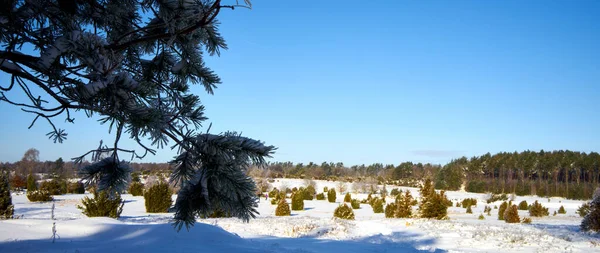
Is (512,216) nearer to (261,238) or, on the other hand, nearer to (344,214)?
(344,214)

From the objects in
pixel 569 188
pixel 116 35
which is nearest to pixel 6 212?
pixel 116 35

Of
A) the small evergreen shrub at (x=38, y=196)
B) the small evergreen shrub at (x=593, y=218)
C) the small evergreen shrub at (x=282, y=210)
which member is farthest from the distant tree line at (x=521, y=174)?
the small evergreen shrub at (x=593, y=218)

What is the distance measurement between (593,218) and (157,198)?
16.1 m

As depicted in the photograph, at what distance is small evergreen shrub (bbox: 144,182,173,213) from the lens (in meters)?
15.7

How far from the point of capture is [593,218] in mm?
11875

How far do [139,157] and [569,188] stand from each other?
2120 inches

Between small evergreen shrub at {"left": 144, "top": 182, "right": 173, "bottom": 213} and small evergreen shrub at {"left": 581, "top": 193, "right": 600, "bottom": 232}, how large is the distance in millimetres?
15467

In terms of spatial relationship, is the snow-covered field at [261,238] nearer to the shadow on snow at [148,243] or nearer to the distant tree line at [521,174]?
the shadow on snow at [148,243]

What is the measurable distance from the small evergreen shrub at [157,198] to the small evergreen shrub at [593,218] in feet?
50.7

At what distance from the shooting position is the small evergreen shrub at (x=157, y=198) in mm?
15719

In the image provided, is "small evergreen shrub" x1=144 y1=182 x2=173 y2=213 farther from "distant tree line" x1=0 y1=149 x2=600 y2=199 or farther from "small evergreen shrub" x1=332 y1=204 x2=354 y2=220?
"distant tree line" x1=0 y1=149 x2=600 y2=199

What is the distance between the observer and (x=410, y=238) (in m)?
10.2

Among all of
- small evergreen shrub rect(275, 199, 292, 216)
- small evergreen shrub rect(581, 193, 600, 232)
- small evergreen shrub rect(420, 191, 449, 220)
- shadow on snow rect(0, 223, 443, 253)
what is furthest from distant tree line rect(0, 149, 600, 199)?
shadow on snow rect(0, 223, 443, 253)

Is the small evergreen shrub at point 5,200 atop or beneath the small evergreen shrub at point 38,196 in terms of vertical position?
atop
